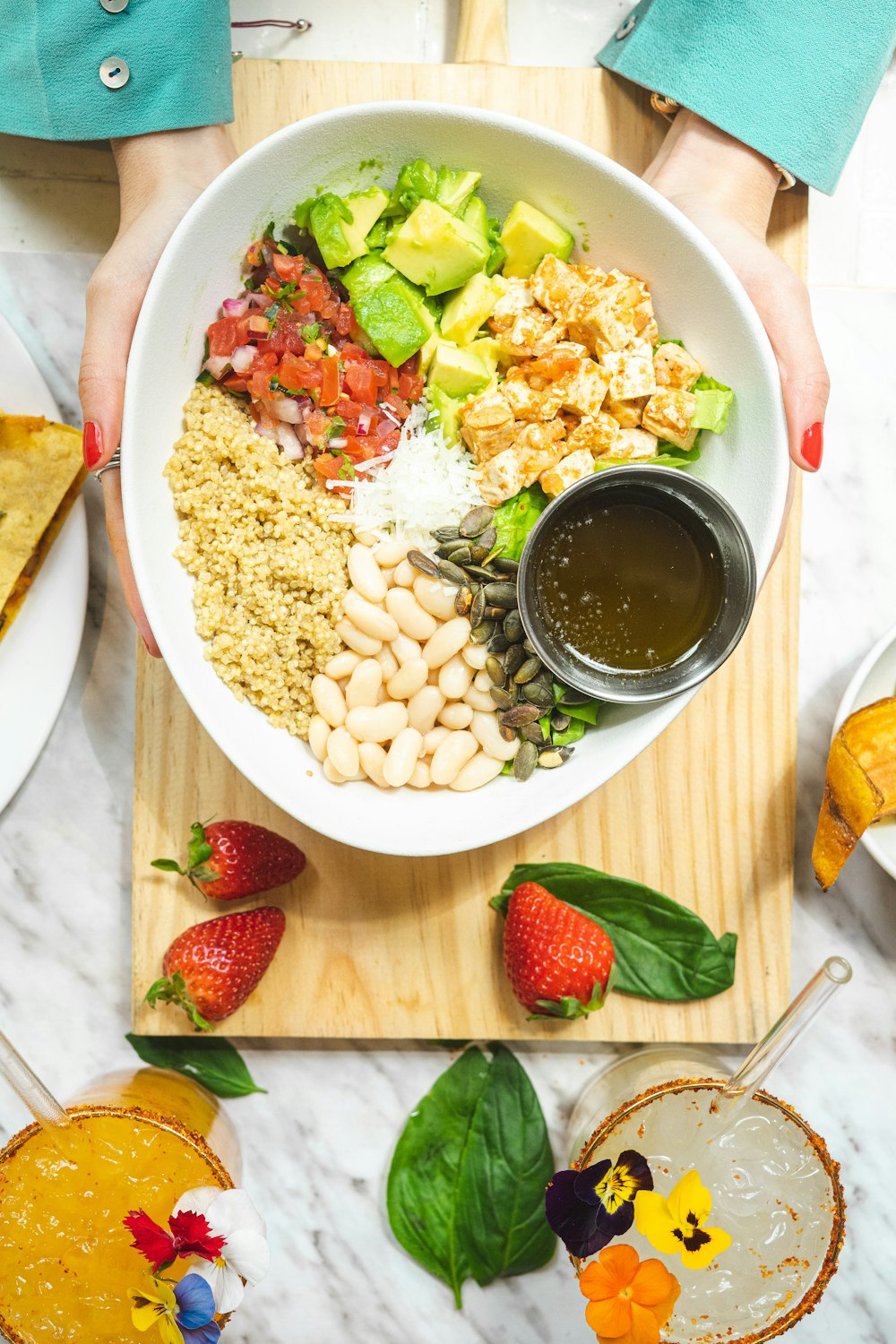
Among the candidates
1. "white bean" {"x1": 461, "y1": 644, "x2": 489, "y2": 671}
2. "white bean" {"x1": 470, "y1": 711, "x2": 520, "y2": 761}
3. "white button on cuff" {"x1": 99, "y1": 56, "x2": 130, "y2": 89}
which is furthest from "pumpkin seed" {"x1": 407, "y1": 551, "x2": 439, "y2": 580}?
"white button on cuff" {"x1": 99, "y1": 56, "x2": 130, "y2": 89}

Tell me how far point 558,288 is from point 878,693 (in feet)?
2.69

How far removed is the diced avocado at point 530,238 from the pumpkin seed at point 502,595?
46cm

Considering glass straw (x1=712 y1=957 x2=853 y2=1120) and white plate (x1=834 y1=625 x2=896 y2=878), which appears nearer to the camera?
glass straw (x1=712 y1=957 x2=853 y2=1120)

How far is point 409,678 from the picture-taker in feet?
4.64

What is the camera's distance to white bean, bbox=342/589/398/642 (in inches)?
54.4

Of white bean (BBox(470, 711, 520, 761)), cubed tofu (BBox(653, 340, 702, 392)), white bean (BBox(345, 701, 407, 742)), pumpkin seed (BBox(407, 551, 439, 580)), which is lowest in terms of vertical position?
white bean (BBox(470, 711, 520, 761))

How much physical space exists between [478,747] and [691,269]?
0.72 m

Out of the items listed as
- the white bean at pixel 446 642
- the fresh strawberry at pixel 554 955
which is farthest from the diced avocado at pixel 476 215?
the fresh strawberry at pixel 554 955

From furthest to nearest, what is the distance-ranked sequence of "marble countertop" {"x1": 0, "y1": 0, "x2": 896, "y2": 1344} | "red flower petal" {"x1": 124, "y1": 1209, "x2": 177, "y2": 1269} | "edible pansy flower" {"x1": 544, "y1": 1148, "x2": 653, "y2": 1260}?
"marble countertop" {"x1": 0, "y1": 0, "x2": 896, "y2": 1344} < "edible pansy flower" {"x1": 544, "y1": 1148, "x2": 653, "y2": 1260} < "red flower petal" {"x1": 124, "y1": 1209, "x2": 177, "y2": 1269}

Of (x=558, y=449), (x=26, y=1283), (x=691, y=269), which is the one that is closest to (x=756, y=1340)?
(x=26, y=1283)

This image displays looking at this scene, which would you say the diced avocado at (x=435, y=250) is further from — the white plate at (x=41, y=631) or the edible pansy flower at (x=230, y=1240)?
the edible pansy flower at (x=230, y=1240)

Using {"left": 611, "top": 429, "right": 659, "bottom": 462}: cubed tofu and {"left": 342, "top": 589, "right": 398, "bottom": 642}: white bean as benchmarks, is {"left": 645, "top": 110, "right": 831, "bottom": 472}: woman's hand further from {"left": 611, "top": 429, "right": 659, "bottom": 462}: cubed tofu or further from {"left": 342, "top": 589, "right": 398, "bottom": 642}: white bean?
{"left": 342, "top": 589, "right": 398, "bottom": 642}: white bean

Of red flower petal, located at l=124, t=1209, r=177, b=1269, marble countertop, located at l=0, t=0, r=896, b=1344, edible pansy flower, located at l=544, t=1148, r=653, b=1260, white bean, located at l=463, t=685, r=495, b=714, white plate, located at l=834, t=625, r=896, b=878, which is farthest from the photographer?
marble countertop, located at l=0, t=0, r=896, b=1344

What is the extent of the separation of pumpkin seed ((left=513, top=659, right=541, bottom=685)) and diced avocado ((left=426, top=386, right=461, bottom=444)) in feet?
1.11
